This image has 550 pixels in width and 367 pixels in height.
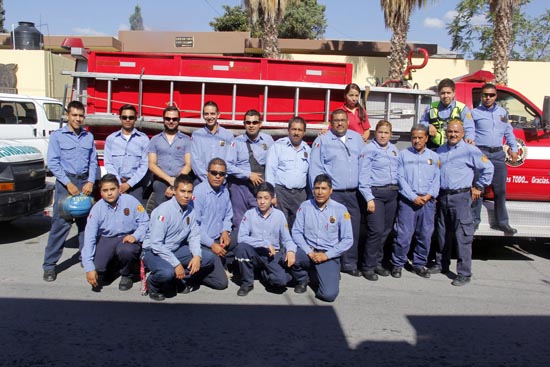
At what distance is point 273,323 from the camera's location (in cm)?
425

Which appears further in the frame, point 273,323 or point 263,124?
point 263,124

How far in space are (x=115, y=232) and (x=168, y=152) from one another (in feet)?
3.68

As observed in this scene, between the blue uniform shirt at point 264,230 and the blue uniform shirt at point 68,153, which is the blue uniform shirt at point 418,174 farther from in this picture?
the blue uniform shirt at point 68,153

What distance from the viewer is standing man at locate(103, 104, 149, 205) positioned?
5731 millimetres

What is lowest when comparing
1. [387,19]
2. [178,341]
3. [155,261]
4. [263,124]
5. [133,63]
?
[178,341]

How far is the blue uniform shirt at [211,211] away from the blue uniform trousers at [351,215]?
1.20m

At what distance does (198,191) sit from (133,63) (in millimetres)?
2284

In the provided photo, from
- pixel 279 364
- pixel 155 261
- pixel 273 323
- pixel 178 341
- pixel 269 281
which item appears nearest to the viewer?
pixel 279 364

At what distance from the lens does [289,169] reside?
18.5ft

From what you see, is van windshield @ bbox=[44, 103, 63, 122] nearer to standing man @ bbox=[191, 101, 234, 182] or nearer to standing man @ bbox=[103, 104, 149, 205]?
standing man @ bbox=[103, 104, 149, 205]

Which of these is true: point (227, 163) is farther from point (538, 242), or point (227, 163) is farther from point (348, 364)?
point (538, 242)

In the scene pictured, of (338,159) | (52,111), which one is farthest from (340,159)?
(52,111)

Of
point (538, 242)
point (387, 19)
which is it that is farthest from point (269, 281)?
point (387, 19)

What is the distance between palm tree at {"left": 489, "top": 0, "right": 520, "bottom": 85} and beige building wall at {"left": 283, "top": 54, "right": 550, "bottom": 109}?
11.9ft
